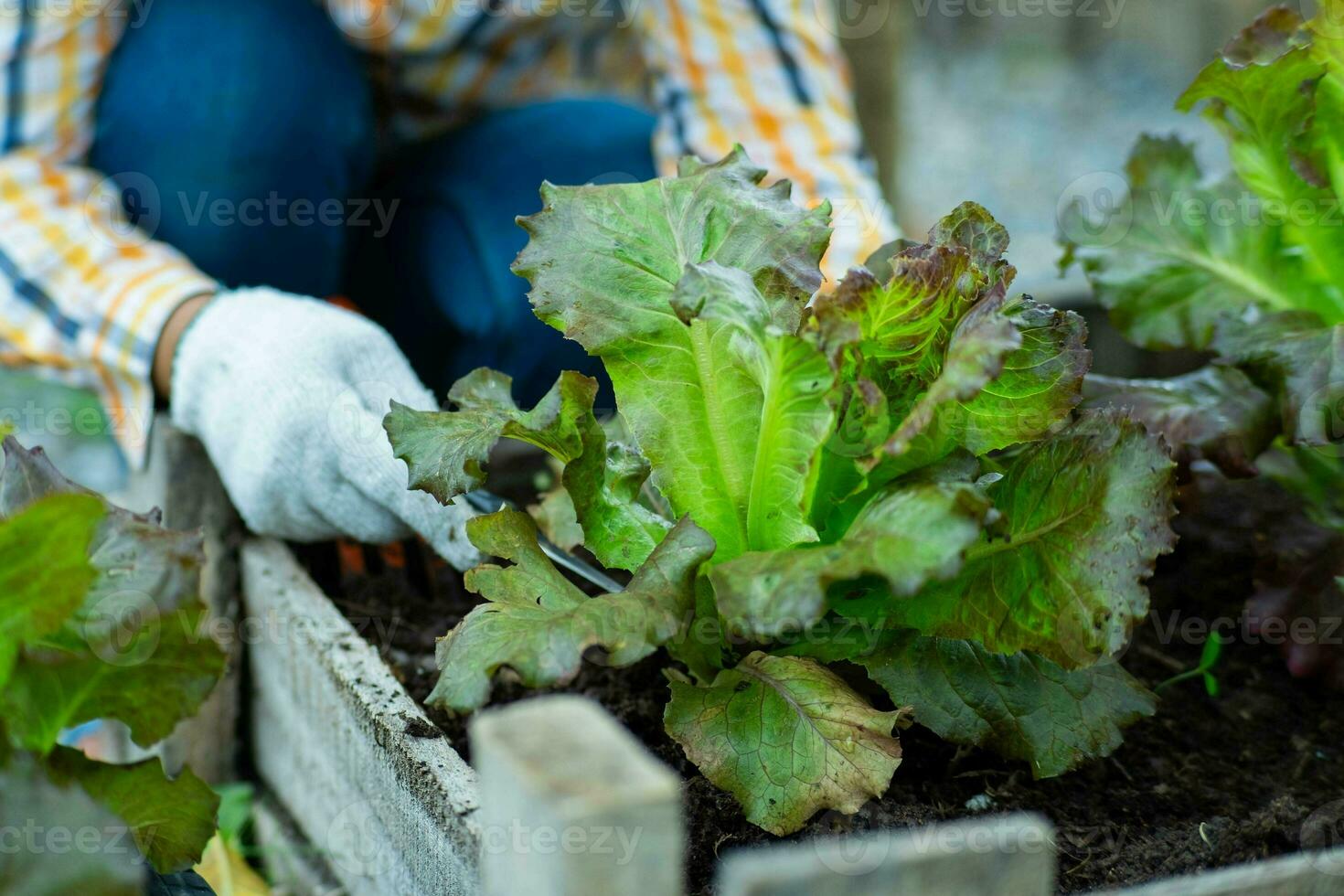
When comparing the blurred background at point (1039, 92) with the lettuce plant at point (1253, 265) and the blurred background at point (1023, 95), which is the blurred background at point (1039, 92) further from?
the lettuce plant at point (1253, 265)

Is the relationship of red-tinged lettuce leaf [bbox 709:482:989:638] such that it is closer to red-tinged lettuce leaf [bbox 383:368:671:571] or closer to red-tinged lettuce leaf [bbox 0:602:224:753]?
red-tinged lettuce leaf [bbox 383:368:671:571]

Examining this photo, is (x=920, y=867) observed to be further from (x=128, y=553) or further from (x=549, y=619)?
(x=128, y=553)

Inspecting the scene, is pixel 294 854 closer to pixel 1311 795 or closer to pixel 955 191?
pixel 1311 795

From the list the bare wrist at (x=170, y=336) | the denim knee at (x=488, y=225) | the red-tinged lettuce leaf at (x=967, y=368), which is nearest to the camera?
the red-tinged lettuce leaf at (x=967, y=368)

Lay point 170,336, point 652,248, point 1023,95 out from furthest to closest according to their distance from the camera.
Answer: point 1023,95 → point 170,336 → point 652,248

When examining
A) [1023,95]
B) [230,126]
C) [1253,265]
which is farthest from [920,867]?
[1023,95]

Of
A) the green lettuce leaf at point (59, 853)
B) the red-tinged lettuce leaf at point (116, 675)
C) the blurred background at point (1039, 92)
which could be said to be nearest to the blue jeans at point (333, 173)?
the red-tinged lettuce leaf at point (116, 675)
